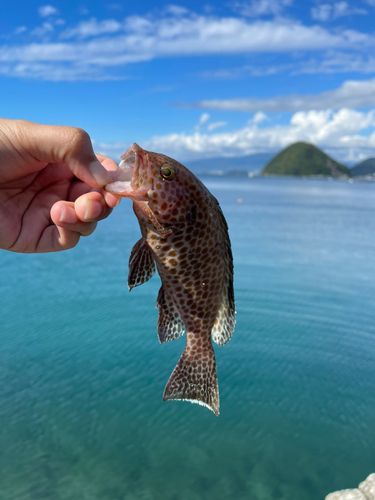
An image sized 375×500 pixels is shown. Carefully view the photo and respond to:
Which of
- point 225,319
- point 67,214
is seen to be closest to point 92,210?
point 67,214

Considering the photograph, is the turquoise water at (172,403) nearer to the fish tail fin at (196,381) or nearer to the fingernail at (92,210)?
the fish tail fin at (196,381)

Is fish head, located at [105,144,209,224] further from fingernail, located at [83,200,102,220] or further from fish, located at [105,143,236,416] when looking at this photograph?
fingernail, located at [83,200,102,220]

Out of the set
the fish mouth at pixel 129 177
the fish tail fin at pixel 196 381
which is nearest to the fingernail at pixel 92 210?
the fish mouth at pixel 129 177

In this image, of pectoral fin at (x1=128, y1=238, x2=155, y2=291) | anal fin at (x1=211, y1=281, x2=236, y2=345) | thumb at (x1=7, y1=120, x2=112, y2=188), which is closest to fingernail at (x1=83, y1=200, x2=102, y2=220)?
thumb at (x1=7, y1=120, x2=112, y2=188)

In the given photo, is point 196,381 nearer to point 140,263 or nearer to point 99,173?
point 140,263

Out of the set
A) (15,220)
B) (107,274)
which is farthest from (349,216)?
(15,220)
